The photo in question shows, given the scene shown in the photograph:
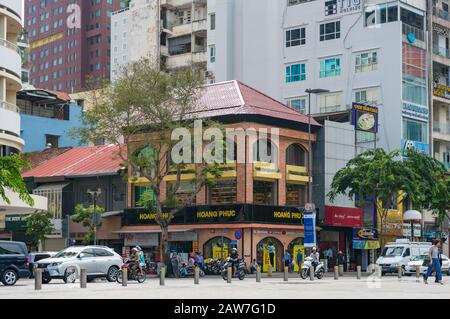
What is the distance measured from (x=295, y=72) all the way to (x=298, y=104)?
2.76 m

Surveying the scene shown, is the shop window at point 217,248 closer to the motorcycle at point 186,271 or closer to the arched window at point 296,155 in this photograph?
the motorcycle at point 186,271

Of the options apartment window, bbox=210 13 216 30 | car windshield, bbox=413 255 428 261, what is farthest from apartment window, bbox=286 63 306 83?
car windshield, bbox=413 255 428 261

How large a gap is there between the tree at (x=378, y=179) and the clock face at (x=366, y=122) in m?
6.11

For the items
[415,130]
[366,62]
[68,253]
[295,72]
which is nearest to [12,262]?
[68,253]

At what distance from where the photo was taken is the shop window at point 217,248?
174 feet

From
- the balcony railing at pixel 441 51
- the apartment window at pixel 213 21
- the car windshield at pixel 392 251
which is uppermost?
the apartment window at pixel 213 21

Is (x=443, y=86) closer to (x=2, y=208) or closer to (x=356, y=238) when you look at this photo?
(x=356, y=238)

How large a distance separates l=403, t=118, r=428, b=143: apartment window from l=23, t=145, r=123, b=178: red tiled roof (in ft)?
71.9

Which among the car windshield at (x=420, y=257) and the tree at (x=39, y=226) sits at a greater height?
the tree at (x=39, y=226)

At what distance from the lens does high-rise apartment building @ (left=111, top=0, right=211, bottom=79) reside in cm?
8931

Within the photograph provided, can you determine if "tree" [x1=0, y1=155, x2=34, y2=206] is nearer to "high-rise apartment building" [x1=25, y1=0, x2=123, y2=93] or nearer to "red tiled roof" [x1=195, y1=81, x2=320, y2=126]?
"red tiled roof" [x1=195, y1=81, x2=320, y2=126]

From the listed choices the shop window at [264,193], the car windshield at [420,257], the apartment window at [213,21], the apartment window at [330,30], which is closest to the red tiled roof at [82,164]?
the shop window at [264,193]

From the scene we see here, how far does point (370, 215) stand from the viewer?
6209 cm

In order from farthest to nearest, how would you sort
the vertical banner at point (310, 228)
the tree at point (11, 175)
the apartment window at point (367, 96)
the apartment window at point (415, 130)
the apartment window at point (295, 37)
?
the apartment window at point (295, 37) < the apartment window at point (367, 96) < the apartment window at point (415, 130) < the vertical banner at point (310, 228) < the tree at point (11, 175)
